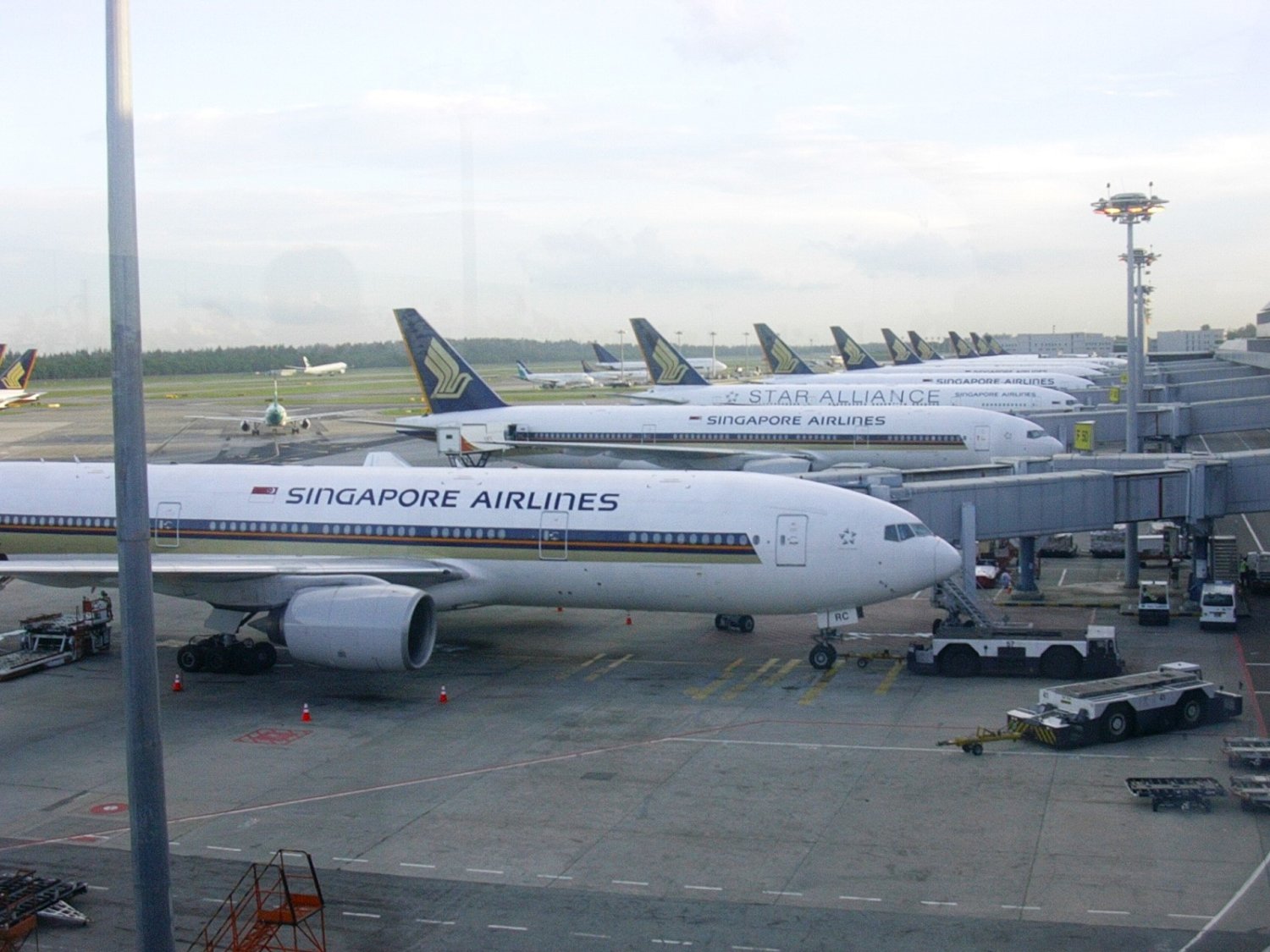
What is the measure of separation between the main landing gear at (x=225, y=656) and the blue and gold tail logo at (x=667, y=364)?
4777cm

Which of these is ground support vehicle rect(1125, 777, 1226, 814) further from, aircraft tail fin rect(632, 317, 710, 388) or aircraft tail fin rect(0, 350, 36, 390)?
aircraft tail fin rect(632, 317, 710, 388)

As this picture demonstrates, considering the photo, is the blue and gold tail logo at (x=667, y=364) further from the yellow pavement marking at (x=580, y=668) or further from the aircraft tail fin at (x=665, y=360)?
the yellow pavement marking at (x=580, y=668)

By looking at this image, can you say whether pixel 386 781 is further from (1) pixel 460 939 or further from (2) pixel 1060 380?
(2) pixel 1060 380

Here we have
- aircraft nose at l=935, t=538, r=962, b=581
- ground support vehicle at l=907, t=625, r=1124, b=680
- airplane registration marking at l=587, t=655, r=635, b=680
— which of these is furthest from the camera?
airplane registration marking at l=587, t=655, r=635, b=680

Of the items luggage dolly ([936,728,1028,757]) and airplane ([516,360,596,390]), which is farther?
airplane ([516,360,596,390])

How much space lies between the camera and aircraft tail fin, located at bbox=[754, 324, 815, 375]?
9681 cm

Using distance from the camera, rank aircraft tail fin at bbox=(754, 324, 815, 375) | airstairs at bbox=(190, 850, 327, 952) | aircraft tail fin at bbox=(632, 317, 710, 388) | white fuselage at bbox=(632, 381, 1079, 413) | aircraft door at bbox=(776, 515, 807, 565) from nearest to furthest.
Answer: airstairs at bbox=(190, 850, 327, 952) → aircraft door at bbox=(776, 515, 807, 565) → white fuselage at bbox=(632, 381, 1079, 413) → aircraft tail fin at bbox=(632, 317, 710, 388) → aircraft tail fin at bbox=(754, 324, 815, 375)

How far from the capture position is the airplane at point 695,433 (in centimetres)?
4944

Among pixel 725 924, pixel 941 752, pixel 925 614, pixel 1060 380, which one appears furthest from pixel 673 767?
pixel 1060 380

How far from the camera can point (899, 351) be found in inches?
5177

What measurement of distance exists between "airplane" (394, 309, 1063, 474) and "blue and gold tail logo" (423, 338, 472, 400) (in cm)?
4

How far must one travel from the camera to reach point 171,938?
948cm

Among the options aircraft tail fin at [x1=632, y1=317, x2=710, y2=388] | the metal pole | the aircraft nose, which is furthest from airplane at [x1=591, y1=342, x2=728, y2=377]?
the metal pole

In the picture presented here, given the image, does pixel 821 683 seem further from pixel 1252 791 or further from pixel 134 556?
pixel 134 556
